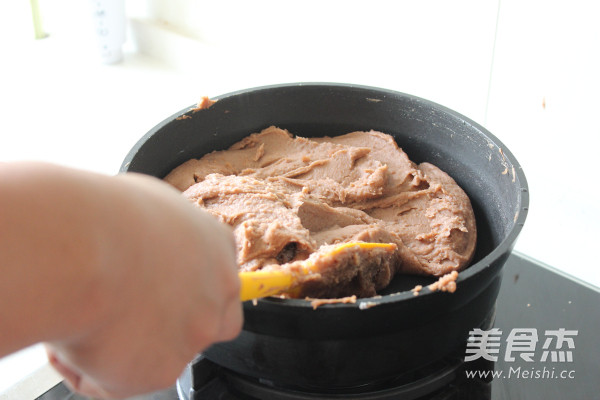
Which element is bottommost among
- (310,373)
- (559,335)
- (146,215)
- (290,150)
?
(559,335)

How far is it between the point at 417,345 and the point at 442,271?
7.5 inches

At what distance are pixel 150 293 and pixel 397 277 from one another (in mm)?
516

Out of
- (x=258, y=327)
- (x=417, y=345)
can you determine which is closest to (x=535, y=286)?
(x=417, y=345)

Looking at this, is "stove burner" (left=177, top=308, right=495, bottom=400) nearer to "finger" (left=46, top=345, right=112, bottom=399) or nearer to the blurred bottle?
"finger" (left=46, top=345, right=112, bottom=399)

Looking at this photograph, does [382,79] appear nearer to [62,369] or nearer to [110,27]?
[110,27]

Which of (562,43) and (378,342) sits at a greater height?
(562,43)

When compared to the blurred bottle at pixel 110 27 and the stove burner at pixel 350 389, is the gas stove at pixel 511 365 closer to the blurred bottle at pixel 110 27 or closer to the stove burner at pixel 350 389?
the stove burner at pixel 350 389

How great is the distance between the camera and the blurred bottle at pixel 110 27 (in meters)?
1.82

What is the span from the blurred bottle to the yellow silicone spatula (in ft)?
4.71

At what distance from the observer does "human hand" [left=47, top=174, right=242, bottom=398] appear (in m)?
0.40

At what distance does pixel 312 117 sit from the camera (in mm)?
1094

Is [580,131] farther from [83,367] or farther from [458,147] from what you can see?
[83,367]

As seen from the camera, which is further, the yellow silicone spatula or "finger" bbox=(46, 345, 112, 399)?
the yellow silicone spatula

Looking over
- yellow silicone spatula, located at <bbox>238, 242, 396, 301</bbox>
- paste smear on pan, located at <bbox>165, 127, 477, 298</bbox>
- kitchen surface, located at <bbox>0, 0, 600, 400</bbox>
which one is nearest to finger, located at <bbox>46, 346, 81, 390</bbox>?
yellow silicone spatula, located at <bbox>238, 242, 396, 301</bbox>
